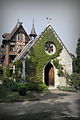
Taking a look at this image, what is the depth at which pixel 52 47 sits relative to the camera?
26.1 meters

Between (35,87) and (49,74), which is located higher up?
(49,74)

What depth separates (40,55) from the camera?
25094 millimetres

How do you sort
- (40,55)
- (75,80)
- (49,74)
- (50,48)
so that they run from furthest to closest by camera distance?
(49,74) < (50,48) < (40,55) < (75,80)

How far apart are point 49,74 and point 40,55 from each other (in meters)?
3.07

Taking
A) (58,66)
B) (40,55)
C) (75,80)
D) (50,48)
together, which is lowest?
(75,80)

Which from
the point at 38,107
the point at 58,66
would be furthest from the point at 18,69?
the point at 38,107

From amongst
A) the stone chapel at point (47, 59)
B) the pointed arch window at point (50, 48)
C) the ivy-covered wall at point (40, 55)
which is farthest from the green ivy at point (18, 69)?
the pointed arch window at point (50, 48)

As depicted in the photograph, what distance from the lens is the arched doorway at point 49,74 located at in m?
26.3

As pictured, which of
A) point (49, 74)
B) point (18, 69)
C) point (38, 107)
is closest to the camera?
point (38, 107)

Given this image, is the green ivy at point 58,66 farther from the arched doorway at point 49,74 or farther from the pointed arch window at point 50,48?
the pointed arch window at point 50,48

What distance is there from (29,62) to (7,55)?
1445 cm

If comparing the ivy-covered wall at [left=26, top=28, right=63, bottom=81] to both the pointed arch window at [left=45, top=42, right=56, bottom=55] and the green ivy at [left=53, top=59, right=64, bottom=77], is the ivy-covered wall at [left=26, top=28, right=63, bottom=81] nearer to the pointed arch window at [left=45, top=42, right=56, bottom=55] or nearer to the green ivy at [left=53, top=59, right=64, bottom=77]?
the pointed arch window at [left=45, top=42, right=56, bottom=55]

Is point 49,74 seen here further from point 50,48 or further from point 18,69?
point 18,69

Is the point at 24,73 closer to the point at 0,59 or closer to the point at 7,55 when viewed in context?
the point at 7,55
